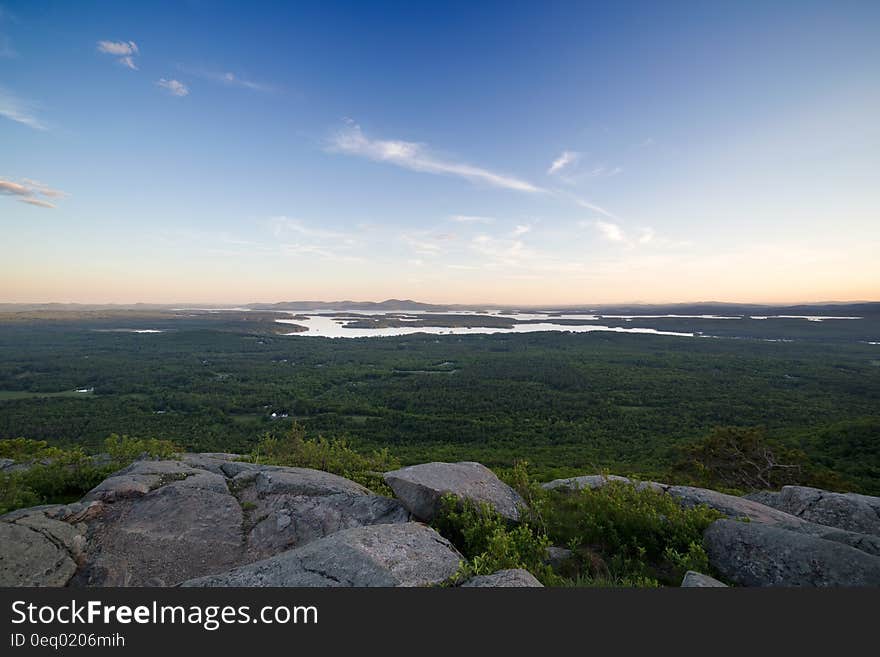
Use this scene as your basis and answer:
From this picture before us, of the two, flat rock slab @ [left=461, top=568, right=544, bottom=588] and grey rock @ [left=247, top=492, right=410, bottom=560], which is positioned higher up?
flat rock slab @ [left=461, top=568, right=544, bottom=588]

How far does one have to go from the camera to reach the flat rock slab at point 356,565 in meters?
4.81

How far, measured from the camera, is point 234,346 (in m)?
124

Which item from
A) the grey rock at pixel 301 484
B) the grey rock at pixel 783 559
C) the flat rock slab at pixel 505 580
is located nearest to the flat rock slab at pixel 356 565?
the flat rock slab at pixel 505 580

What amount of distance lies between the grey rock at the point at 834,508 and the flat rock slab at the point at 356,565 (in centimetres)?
1150

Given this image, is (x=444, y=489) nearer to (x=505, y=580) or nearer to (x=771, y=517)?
(x=505, y=580)

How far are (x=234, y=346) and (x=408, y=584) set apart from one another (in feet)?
457

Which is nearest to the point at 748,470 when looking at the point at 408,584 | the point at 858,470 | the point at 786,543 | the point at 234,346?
the point at 858,470

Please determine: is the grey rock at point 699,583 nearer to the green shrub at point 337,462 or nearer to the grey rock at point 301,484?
the grey rock at point 301,484

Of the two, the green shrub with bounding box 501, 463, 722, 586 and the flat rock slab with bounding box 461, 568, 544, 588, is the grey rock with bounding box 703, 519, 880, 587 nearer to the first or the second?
the green shrub with bounding box 501, 463, 722, 586

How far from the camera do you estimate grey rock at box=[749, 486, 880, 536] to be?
9523 millimetres

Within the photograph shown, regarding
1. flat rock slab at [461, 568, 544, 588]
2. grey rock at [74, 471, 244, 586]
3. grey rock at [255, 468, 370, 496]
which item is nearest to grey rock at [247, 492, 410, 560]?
grey rock at [255, 468, 370, 496]

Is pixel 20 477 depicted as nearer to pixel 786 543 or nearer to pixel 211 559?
pixel 211 559

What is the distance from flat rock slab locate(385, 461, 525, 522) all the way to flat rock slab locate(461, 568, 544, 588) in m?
2.64

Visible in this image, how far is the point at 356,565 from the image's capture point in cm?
499
